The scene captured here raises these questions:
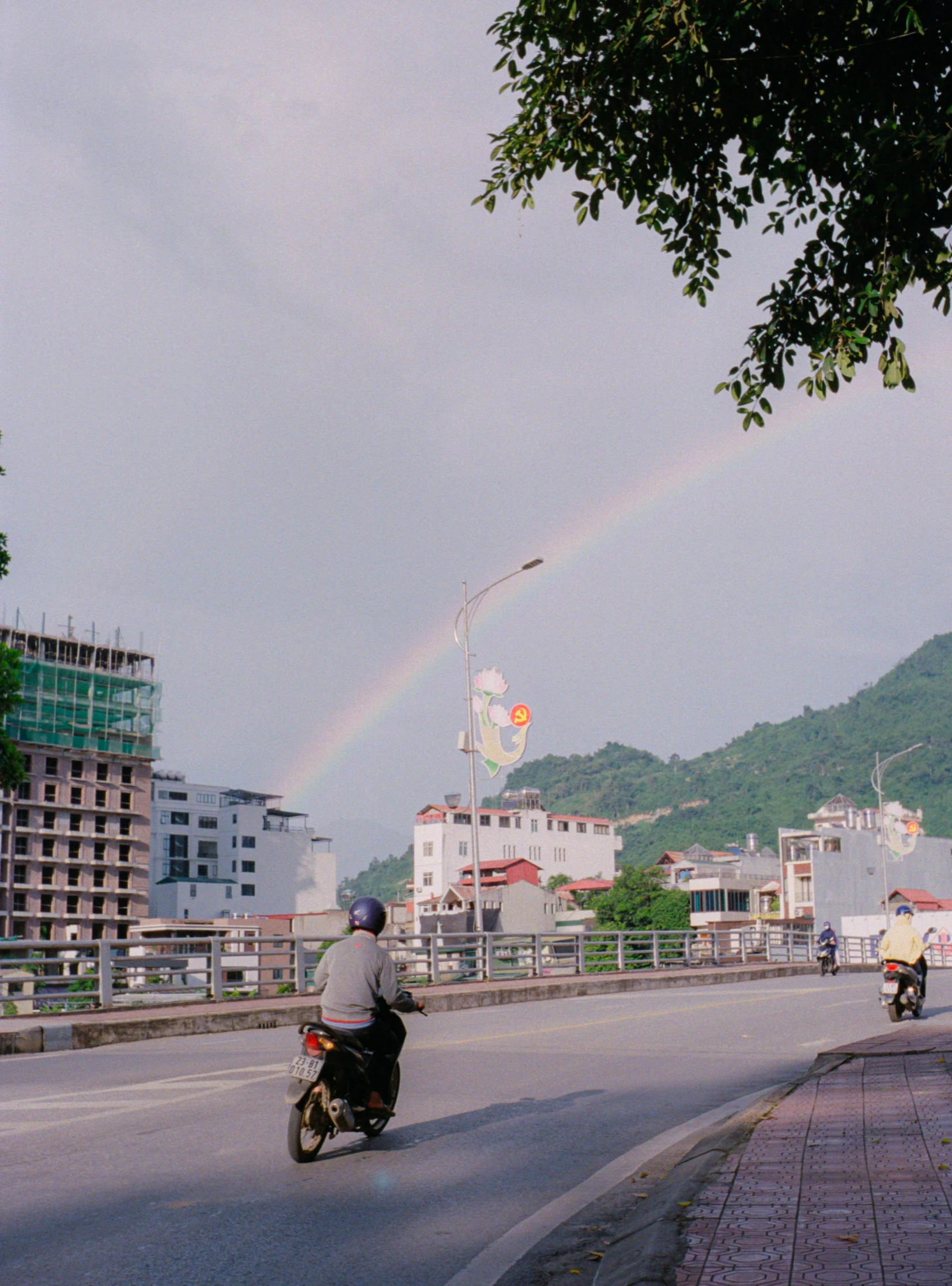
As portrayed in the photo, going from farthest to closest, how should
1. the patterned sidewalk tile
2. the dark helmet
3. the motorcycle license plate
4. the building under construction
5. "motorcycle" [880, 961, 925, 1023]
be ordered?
the building under construction, "motorcycle" [880, 961, 925, 1023], the dark helmet, the motorcycle license plate, the patterned sidewalk tile

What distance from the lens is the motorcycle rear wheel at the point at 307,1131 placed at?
7.45 metres

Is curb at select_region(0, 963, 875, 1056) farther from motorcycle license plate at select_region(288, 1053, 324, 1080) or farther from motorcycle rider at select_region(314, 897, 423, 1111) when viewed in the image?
motorcycle license plate at select_region(288, 1053, 324, 1080)

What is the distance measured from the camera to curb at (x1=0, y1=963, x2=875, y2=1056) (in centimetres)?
1598

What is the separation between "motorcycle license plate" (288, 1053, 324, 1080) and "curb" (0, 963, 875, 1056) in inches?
110

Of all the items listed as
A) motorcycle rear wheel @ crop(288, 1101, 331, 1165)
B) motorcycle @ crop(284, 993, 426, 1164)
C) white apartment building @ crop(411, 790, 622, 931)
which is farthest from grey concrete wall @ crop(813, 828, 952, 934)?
motorcycle rear wheel @ crop(288, 1101, 331, 1165)

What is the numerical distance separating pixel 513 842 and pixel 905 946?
132377 millimetres

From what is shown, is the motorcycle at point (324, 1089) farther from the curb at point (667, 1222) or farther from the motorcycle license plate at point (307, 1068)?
the curb at point (667, 1222)

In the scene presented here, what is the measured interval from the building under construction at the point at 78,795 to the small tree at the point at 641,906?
4465 cm

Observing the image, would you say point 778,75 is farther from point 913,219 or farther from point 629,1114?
point 629,1114

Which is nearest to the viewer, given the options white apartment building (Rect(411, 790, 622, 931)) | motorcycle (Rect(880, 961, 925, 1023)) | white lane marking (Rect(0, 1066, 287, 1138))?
white lane marking (Rect(0, 1066, 287, 1138))

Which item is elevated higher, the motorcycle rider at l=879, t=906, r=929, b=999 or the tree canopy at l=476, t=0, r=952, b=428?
the tree canopy at l=476, t=0, r=952, b=428

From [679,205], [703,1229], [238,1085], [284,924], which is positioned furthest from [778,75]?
[284,924]

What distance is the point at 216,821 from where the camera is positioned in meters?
133

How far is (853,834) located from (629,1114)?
329 ft
